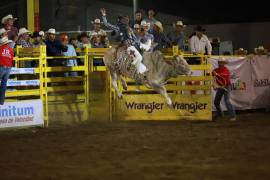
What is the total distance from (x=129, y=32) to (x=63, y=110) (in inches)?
115

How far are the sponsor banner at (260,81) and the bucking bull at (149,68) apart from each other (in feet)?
14.1

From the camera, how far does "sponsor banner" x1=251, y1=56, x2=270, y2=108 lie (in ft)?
54.5

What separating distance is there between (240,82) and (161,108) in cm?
312

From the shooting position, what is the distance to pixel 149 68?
1278 cm

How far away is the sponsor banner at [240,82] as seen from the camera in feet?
52.3

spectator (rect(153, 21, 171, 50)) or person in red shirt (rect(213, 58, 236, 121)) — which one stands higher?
spectator (rect(153, 21, 171, 50))

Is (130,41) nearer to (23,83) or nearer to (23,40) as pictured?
(23,83)

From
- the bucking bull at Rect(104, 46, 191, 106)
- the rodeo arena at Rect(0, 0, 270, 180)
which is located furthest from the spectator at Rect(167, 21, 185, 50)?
the bucking bull at Rect(104, 46, 191, 106)

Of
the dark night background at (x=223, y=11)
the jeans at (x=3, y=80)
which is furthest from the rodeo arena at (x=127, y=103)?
the dark night background at (x=223, y=11)

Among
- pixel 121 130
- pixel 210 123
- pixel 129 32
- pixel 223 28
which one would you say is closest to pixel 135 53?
pixel 129 32

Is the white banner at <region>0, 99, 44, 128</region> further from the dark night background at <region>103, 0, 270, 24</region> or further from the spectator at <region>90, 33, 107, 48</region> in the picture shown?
the dark night background at <region>103, 0, 270, 24</region>

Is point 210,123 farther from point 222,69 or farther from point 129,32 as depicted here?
point 129,32

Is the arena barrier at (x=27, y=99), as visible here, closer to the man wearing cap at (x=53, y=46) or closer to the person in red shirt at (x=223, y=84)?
the man wearing cap at (x=53, y=46)

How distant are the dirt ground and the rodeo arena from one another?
0.06 ft
